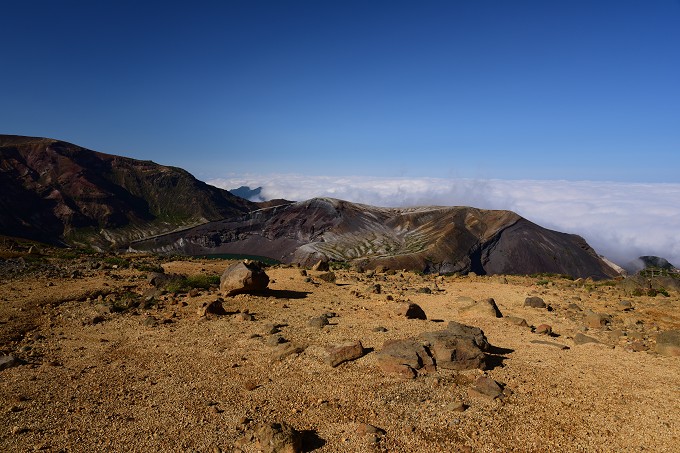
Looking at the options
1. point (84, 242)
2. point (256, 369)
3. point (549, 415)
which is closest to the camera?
point (549, 415)

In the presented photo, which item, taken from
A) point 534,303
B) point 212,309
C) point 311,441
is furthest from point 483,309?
point 311,441

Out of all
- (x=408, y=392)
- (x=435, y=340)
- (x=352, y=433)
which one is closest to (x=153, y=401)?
(x=352, y=433)

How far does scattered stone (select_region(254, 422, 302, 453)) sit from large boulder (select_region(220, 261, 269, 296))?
13.9 metres

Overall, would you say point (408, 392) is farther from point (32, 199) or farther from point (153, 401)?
point (32, 199)

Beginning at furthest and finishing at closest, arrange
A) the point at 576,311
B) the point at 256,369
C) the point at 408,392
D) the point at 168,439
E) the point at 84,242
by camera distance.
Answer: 1. the point at 84,242
2. the point at 576,311
3. the point at 256,369
4. the point at 408,392
5. the point at 168,439

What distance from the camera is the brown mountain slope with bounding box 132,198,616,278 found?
13080 centimetres

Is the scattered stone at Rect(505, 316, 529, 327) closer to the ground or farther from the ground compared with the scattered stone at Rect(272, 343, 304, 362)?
farther from the ground

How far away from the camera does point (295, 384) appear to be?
40.5 feet

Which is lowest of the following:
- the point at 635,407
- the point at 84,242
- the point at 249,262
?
the point at 84,242

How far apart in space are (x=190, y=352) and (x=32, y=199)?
227432 millimetres

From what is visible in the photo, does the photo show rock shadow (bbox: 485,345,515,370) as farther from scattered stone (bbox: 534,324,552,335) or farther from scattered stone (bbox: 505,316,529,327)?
scattered stone (bbox: 505,316,529,327)

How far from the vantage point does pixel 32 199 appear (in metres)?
189

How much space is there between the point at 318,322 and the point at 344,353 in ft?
13.5

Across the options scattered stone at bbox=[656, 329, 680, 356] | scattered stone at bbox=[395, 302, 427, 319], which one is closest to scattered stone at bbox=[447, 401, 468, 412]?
scattered stone at bbox=[395, 302, 427, 319]
